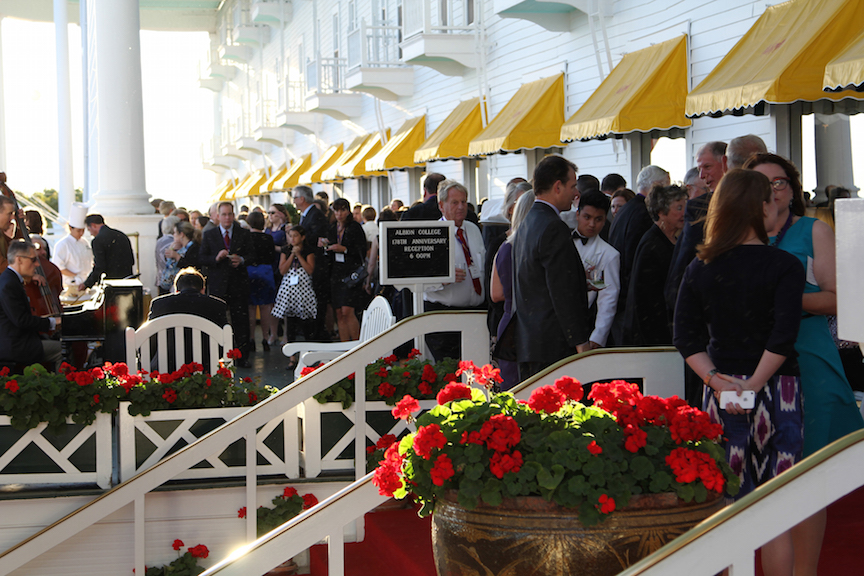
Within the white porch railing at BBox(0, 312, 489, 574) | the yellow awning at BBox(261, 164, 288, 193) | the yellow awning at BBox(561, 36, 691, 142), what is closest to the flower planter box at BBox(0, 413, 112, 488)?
the white porch railing at BBox(0, 312, 489, 574)

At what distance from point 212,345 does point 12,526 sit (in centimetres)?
191

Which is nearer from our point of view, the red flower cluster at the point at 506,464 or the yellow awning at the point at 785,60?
the red flower cluster at the point at 506,464

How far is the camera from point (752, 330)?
129 inches

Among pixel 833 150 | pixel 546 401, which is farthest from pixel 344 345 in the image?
pixel 833 150

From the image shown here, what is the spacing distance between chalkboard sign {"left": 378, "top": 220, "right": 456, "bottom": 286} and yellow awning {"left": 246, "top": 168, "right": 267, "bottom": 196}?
31.4m

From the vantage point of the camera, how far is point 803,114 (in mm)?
9148

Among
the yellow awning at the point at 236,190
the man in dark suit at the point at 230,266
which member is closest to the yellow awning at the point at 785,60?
the man in dark suit at the point at 230,266

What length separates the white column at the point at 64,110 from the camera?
82.8 ft

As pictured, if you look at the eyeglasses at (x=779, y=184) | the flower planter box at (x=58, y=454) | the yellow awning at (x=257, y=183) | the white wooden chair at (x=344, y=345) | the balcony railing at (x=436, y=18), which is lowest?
the flower planter box at (x=58, y=454)

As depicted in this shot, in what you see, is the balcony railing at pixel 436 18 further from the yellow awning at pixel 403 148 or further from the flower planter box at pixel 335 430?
the flower planter box at pixel 335 430

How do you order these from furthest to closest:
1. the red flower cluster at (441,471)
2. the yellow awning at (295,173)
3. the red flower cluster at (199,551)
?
the yellow awning at (295,173) → the red flower cluster at (199,551) → the red flower cluster at (441,471)

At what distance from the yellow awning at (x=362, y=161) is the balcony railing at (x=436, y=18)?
377 cm

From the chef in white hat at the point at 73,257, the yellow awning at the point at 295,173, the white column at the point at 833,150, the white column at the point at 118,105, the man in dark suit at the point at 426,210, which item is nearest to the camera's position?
the man in dark suit at the point at 426,210

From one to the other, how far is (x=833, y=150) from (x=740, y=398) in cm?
645
